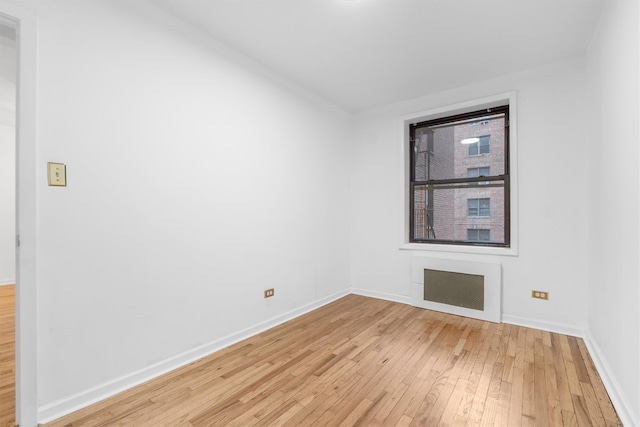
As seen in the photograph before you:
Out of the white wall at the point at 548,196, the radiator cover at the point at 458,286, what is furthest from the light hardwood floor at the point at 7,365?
the white wall at the point at 548,196

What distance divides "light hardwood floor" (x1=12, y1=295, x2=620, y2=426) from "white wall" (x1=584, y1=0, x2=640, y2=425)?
0.97 ft

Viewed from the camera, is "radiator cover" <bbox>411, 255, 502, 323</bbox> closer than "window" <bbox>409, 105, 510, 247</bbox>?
Yes

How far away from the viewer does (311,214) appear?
360 cm

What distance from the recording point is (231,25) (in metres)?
2.33

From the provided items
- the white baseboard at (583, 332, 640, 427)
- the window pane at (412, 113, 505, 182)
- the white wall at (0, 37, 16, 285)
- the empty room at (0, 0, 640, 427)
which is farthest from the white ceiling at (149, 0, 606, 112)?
the white wall at (0, 37, 16, 285)

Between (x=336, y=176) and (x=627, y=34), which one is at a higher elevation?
(x=627, y=34)

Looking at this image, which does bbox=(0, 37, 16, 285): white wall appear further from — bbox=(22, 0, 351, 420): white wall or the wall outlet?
the wall outlet

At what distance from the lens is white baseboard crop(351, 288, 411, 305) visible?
3.81 metres

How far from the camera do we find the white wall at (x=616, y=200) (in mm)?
1560

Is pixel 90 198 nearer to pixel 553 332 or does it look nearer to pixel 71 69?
pixel 71 69

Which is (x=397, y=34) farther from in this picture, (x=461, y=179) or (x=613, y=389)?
(x=613, y=389)

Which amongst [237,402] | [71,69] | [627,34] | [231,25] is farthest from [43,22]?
[627,34]

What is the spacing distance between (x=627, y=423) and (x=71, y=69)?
12.6 feet

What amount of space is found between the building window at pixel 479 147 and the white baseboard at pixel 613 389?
7.22ft
